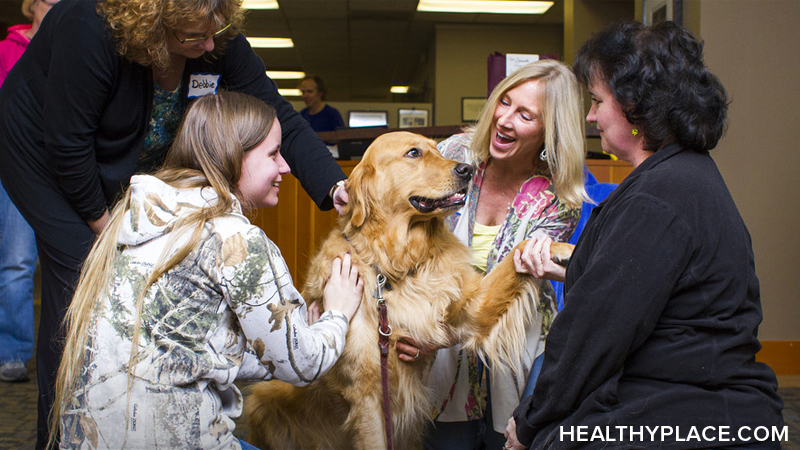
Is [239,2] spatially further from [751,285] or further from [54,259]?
[751,285]

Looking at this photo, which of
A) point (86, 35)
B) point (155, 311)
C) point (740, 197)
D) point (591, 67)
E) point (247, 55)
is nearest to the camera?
point (155, 311)

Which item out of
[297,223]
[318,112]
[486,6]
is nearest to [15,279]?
[297,223]

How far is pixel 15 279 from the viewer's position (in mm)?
3160

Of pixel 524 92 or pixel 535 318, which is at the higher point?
pixel 524 92

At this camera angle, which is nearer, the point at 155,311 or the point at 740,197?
the point at 155,311

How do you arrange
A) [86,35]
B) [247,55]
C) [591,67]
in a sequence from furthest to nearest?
[247,55], [86,35], [591,67]

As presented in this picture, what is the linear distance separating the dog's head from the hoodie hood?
0.70 meters

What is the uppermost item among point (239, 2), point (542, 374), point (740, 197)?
point (239, 2)

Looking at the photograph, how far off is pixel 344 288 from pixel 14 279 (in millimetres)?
2300

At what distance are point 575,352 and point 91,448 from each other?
3.18ft

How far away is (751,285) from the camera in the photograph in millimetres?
1212

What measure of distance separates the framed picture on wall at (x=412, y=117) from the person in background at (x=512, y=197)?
7.44 metres

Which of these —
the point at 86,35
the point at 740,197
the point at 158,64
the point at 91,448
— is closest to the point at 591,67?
the point at 158,64

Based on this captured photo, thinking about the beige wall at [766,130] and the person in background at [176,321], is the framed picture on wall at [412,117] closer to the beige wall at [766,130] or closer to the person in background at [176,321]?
the beige wall at [766,130]
